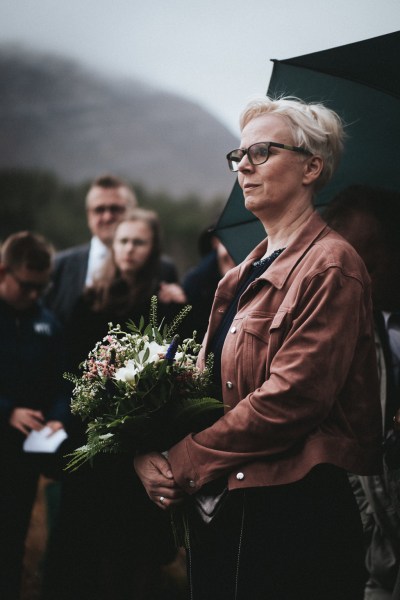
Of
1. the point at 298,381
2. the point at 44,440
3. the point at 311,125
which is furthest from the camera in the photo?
the point at 44,440

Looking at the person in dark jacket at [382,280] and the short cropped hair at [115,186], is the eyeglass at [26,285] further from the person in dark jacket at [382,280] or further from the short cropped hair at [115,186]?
the person in dark jacket at [382,280]

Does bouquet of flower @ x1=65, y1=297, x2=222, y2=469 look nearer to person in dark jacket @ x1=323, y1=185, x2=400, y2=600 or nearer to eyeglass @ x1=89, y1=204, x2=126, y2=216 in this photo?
person in dark jacket @ x1=323, y1=185, x2=400, y2=600

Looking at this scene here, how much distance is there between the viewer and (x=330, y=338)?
1.87 metres

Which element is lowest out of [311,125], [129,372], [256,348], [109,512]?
[109,512]

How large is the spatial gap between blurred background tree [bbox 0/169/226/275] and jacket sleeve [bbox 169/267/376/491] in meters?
6.69

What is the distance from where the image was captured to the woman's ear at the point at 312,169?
2.21 metres

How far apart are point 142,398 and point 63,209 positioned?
723 cm

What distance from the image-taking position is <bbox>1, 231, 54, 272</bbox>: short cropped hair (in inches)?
158

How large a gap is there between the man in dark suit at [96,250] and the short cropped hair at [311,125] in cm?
270

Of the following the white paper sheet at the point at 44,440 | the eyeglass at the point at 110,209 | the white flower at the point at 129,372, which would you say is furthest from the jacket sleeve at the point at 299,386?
the eyeglass at the point at 110,209

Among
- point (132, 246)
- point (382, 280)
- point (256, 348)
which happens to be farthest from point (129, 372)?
point (132, 246)

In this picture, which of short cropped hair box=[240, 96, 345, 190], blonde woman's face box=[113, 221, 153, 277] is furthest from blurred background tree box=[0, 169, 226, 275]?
short cropped hair box=[240, 96, 345, 190]

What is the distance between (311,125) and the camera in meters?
2.20

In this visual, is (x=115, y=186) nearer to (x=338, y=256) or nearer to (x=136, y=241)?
(x=136, y=241)
